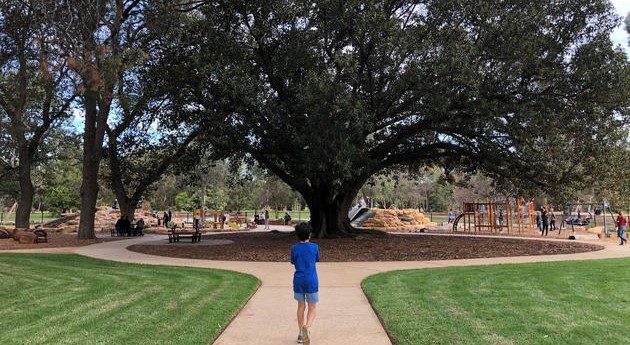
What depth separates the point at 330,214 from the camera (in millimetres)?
24141

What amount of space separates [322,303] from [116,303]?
10.8 feet

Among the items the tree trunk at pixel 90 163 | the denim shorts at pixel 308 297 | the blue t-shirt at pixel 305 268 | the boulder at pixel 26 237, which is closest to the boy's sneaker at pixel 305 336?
the denim shorts at pixel 308 297

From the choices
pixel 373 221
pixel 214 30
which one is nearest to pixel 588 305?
pixel 214 30

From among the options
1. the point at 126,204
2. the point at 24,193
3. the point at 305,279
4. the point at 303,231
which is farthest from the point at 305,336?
the point at 126,204

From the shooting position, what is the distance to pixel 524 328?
22.9ft

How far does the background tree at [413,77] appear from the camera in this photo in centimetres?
1709

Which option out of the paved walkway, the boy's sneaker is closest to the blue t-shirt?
the boy's sneaker

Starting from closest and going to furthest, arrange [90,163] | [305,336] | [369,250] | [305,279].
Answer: [305,336] → [305,279] → [369,250] → [90,163]

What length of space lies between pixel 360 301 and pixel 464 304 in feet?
5.67

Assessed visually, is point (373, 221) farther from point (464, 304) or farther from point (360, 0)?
point (464, 304)

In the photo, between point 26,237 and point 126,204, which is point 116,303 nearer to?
point 26,237

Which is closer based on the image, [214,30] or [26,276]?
[26,276]

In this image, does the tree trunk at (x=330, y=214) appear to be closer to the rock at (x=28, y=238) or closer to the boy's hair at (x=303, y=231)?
the rock at (x=28, y=238)

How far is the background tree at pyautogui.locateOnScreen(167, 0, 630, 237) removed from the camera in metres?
17.1
